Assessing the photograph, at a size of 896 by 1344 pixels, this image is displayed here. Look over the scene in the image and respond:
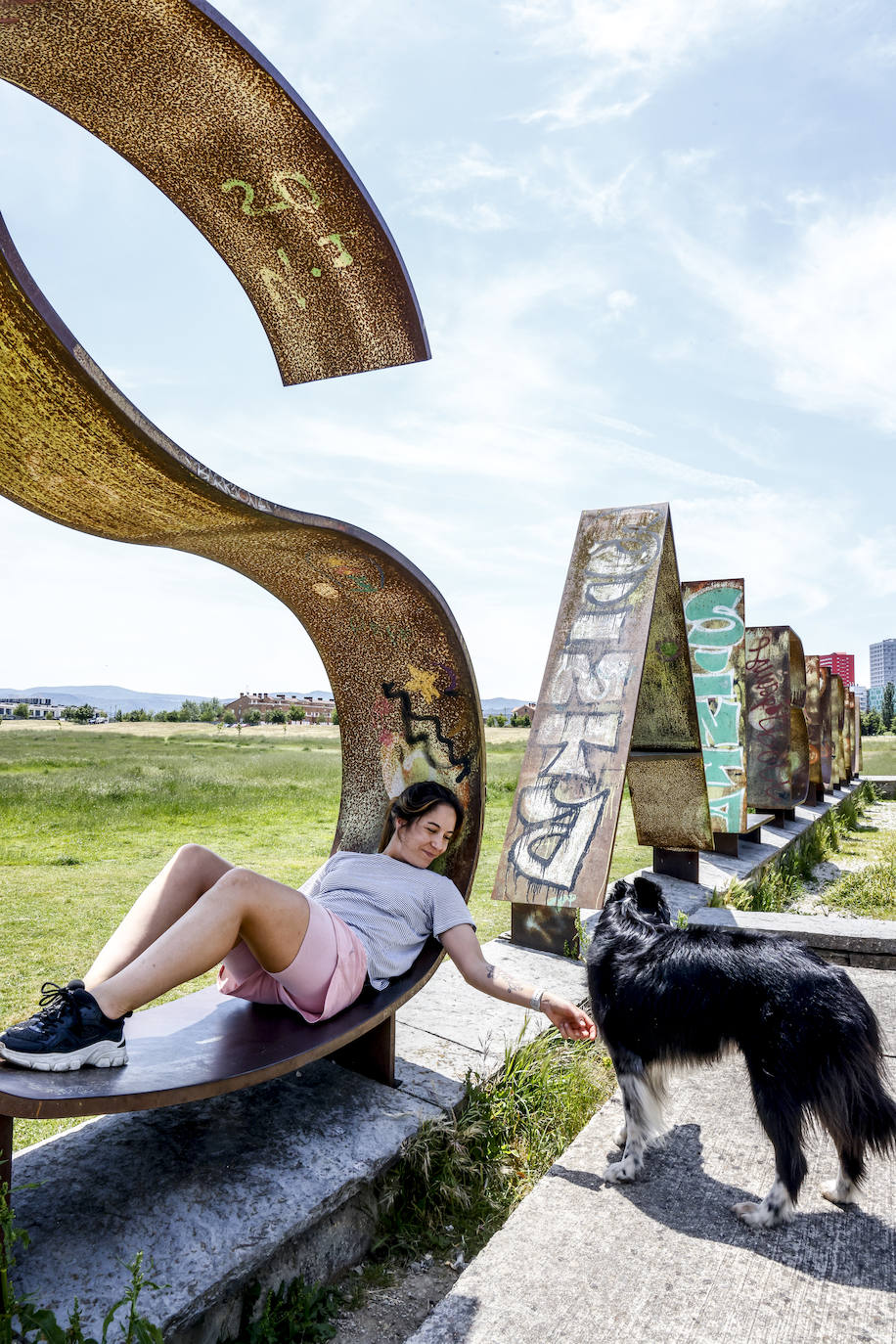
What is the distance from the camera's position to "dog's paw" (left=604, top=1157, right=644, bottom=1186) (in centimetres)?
272

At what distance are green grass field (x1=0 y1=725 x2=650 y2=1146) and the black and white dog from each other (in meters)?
2.38

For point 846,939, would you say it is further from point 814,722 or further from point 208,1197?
point 814,722

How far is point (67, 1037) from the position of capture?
7.15 feet

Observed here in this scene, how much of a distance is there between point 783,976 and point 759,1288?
0.79 metres

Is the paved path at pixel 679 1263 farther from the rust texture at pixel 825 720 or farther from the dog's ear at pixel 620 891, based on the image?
the rust texture at pixel 825 720

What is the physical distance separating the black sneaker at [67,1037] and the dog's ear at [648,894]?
183 centimetres

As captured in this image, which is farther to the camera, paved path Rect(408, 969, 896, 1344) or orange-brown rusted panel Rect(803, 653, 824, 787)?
orange-brown rusted panel Rect(803, 653, 824, 787)

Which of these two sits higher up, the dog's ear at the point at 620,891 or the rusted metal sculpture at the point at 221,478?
the rusted metal sculpture at the point at 221,478

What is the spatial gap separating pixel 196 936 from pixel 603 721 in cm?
332

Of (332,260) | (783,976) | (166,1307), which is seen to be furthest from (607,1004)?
(332,260)

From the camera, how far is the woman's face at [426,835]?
3285mm

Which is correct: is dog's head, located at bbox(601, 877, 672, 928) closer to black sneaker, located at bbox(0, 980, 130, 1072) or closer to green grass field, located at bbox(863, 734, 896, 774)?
black sneaker, located at bbox(0, 980, 130, 1072)

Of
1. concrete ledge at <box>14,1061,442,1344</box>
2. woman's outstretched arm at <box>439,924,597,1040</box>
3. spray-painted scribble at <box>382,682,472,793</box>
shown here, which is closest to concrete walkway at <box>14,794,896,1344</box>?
concrete ledge at <box>14,1061,442,1344</box>

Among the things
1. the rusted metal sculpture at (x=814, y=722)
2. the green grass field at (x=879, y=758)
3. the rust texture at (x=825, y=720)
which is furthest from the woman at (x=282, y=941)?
the green grass field at (x=879, y=758)
